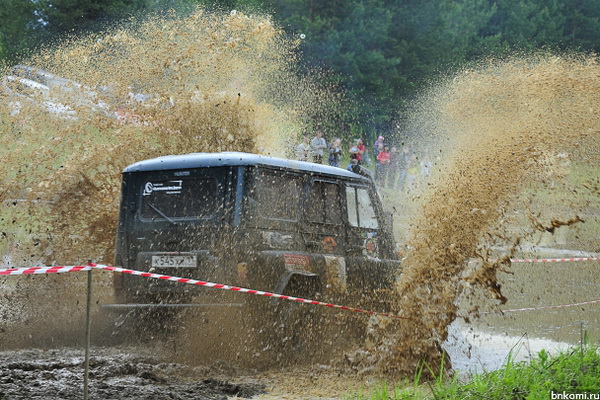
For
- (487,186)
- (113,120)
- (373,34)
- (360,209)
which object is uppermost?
(373,34)

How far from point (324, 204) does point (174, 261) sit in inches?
65.1

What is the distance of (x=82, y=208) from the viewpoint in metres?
11.8

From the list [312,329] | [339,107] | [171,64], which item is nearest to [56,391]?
[312,329]

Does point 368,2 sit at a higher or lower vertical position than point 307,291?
higher

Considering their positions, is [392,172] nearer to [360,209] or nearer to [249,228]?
[360,209]

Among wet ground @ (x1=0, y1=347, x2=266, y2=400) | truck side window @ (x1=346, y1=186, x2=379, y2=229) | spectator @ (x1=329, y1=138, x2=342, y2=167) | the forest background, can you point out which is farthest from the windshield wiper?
the forest background

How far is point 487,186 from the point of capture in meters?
8.94

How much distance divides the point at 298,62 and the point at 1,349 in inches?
1026

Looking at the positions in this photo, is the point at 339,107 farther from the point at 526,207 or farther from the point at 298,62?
the point at 526,207

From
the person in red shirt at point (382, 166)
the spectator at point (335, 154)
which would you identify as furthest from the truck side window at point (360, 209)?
the person in red shirt at point (382, 166)

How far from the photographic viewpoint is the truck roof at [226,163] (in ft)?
25.9

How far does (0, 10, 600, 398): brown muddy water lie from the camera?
7629 millimetres

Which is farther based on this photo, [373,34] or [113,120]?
[373,34]

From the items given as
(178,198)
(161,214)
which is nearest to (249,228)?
(178,198)
